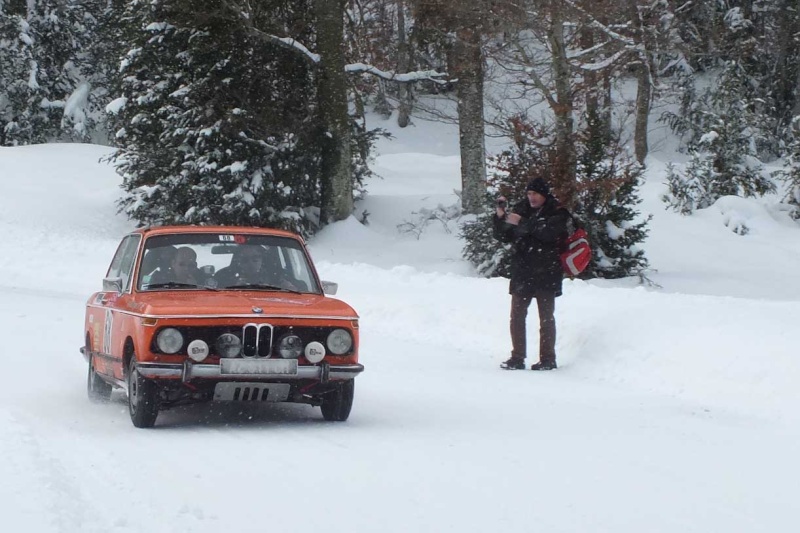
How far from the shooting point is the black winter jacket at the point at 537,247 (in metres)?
12.1

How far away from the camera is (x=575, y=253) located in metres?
12.1

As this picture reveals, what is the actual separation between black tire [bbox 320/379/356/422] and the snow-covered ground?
0.43 ft

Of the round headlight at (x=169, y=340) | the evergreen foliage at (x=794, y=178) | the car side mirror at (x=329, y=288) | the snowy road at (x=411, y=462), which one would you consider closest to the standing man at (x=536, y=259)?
the snowy road at (x=411, y=462)

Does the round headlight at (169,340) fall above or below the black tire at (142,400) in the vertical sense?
above

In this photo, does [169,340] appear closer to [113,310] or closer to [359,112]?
[113,310]

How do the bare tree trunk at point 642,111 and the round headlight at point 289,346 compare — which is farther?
the bare tree trunk at point 642,111

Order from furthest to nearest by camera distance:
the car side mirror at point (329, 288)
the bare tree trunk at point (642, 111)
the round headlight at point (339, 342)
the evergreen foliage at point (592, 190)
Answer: the bare tree trunk at point (642, 111)
the evergreen foliage at point (592, 190)
the car side mirror at point (329, 288)
the round headlight at point (339, 342)

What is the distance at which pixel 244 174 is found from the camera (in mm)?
26938

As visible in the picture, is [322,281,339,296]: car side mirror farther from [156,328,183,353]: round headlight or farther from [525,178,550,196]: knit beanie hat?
[525,178,550,196]: knit beanie hat

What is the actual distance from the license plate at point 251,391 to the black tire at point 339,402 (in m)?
0.49

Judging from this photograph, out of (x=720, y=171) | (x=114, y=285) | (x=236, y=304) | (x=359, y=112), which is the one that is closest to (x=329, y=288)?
(x=236, y=304)

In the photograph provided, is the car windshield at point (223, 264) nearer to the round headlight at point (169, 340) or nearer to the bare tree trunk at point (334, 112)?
the round headlight at point (169, 340)

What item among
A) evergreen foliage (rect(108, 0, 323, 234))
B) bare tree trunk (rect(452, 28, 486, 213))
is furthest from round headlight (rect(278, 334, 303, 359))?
bare tree trunk (rect(452, 28, 486, 213))

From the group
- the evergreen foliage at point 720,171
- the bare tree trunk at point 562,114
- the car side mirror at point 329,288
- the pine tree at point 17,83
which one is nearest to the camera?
the car side mirror at point 329,288
